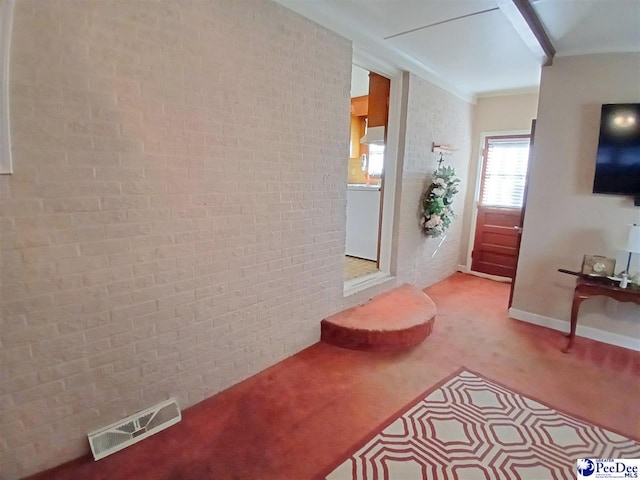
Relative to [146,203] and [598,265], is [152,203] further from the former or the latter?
[598,265]

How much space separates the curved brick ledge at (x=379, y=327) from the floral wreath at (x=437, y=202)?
118cm

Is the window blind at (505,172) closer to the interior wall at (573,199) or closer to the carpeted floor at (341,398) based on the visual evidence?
the interior wall at (573,199)

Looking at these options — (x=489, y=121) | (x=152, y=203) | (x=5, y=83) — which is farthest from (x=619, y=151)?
(x=5, y=83)

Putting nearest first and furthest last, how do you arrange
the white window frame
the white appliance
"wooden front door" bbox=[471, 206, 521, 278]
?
the white window frame
the white appliance
"wooden front door" bbox=[471, 206, 521, 278]

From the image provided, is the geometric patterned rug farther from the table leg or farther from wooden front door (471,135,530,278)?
wooden front door (471,135,530,278)

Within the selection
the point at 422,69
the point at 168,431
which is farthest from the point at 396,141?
the point at 168,431

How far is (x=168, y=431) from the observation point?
201cm

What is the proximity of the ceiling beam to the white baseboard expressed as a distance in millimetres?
2484

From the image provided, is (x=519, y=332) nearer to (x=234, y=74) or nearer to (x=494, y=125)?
(x=494, y=125)

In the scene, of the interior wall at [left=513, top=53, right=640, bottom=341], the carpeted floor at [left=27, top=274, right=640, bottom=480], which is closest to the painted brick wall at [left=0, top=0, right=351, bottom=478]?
the carpeted floor at [left=27, top=274, right=640, bottom=480]

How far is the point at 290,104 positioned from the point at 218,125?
634 mm

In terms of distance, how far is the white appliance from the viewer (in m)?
4.37

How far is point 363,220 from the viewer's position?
4.50 meters

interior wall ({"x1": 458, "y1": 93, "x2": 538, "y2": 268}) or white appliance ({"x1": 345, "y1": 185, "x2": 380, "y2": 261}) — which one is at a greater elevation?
interior wall ({"x1": 458, "y1": 93, "x2": 538, "y2": 268})
